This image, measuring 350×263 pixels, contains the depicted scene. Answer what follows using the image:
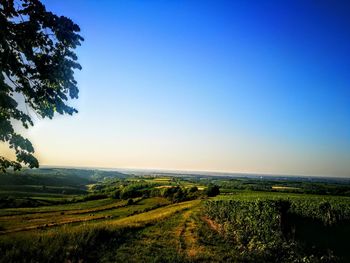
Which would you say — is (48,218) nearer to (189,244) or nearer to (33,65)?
(189,244)

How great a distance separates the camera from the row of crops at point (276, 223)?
55.8ft

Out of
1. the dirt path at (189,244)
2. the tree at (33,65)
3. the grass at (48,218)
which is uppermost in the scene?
the tree at (33,65)

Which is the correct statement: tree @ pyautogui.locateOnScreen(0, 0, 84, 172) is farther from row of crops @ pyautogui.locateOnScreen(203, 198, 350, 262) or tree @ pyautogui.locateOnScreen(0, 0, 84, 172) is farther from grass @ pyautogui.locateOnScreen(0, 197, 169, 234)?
grass @ pyautogui.locateOnScreen(0, 197, 169, 234)

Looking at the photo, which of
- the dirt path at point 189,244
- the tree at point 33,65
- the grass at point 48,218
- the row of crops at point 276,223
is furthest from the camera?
the grass at point 48,218

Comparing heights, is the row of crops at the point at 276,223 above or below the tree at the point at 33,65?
below

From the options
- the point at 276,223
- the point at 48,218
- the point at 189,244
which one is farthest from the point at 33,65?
the point at 48,218

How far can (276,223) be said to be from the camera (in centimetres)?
2570

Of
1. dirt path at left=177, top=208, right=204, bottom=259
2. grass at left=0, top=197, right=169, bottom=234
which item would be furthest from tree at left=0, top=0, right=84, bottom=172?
grass at left=0, top=197, right=169, bottom=234

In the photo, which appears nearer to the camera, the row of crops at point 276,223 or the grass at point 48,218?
the row of crops at point 276,223

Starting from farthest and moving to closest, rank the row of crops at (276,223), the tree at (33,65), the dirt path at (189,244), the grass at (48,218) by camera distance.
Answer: the grass at (48,218)
the row of crops at (276,223)
the dirt path at (189,244)
the tree at (33,65)

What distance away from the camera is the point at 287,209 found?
33.6 metres

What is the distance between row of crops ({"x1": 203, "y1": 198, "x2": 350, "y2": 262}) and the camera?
17016 mm

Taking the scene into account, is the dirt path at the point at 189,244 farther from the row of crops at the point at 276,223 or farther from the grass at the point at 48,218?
the grass at the point at 48,218

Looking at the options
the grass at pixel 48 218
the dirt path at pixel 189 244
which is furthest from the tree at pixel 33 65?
the grass at pixel 48 218
